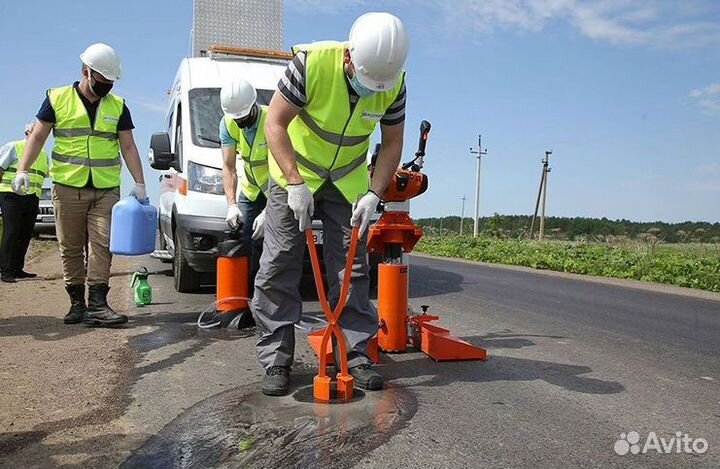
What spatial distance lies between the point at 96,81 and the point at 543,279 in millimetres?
8316

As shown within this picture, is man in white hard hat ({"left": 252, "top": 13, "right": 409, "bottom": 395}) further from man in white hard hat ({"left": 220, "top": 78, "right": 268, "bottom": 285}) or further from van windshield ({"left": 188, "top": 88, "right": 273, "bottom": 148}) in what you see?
van windshield ({"left": 188, "top": 88, "right": 273, "bottom": 148})

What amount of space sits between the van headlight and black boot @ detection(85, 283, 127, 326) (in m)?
1.67

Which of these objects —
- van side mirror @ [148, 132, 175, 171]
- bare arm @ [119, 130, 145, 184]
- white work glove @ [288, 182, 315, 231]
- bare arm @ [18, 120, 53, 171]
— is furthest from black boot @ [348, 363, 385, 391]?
van side mirror @ [148, 132, 175, 171]

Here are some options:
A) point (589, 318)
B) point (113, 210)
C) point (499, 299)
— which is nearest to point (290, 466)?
point (113, 210)

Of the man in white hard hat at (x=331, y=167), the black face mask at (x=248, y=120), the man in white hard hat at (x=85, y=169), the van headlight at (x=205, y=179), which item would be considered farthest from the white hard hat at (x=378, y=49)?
the van headlight at (x=205, y=179)

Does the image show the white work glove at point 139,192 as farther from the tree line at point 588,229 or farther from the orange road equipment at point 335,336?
the tree line at point 588,229

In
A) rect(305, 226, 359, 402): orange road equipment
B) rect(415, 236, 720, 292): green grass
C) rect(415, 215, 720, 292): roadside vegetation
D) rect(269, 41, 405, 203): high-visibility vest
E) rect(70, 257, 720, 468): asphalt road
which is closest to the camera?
rect(70, 257, 720, 468): asphalt road

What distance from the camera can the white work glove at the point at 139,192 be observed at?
5.75m

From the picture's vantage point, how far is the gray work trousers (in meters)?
→ 3.73

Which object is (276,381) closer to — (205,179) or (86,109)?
(86,109)

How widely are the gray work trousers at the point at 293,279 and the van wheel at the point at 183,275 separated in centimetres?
361

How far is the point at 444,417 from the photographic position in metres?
3.18

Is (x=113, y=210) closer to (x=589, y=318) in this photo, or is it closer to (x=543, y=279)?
(x=589, y=318)

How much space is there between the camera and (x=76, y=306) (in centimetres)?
553
